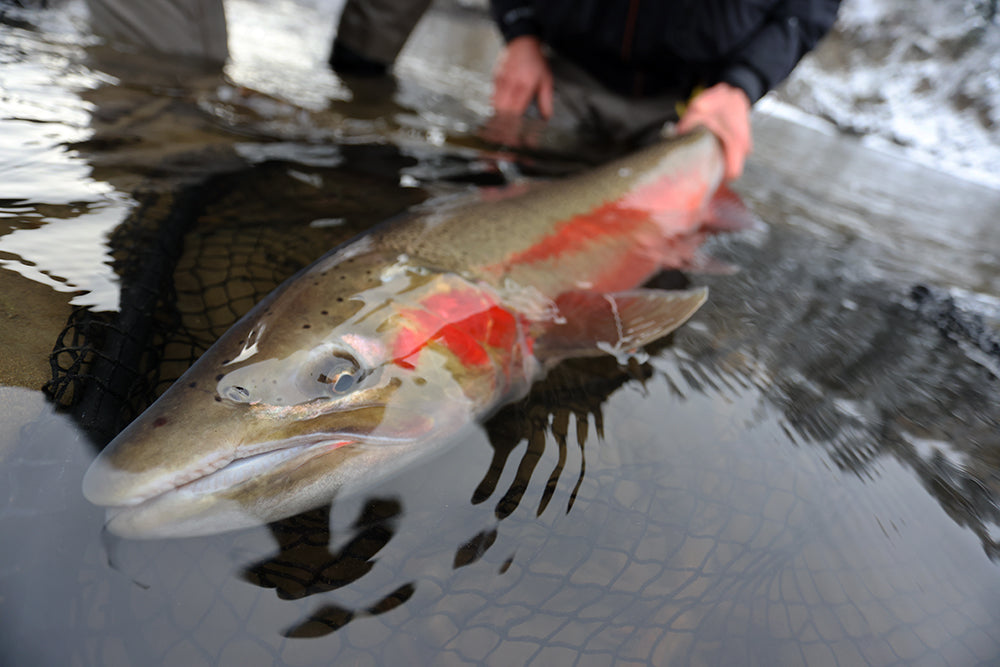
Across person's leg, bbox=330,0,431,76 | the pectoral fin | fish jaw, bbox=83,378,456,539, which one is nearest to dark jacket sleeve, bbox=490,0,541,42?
person's leg, bbox=330,0,431,76

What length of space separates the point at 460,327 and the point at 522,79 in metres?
4.21

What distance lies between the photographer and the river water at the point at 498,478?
3.37 ft

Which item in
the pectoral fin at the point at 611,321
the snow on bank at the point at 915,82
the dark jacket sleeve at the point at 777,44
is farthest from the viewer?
the snow on bank at the point at 915,82

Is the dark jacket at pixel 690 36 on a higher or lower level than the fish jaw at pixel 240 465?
higher

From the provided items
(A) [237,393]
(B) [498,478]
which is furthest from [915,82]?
(A) [237,393]

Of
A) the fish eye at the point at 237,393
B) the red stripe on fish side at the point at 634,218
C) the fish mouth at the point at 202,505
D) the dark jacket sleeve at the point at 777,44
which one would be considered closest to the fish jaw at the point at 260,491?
the fish mouth at the point at 202,505

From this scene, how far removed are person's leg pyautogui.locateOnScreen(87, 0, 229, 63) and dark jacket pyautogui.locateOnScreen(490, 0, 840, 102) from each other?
2.80m

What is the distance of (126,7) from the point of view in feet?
12.2

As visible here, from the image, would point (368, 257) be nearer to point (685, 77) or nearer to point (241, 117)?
point (241, 117)

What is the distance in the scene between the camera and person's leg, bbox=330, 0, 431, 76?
5.02 metres

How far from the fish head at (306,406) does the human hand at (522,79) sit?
13.2 feet

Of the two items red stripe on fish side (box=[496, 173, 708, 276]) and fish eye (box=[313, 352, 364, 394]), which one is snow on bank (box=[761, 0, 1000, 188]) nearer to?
red stripe on fish side (box=[496, 173, 708, 276])

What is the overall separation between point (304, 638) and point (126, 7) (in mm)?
4522

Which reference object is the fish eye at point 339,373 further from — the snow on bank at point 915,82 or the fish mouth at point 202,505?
the snow on bank at point 915,82
